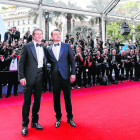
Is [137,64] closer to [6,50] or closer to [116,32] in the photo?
[6,50]

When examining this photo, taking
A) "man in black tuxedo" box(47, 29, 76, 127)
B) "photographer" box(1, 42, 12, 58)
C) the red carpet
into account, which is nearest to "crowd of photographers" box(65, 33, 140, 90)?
"photographer" box(1, 42, 12, 58)

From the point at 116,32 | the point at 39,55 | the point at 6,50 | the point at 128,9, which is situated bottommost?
the point at 39,55

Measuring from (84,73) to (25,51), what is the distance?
475cm

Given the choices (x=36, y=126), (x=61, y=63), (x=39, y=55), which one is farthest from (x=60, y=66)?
(x=36, y=126)

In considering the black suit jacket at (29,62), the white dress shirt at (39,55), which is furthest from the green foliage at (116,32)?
the black suit jacket at (29,62)

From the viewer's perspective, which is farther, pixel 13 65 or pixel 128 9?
pixel 128 9

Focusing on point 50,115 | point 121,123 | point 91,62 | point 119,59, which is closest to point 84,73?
point 91,62

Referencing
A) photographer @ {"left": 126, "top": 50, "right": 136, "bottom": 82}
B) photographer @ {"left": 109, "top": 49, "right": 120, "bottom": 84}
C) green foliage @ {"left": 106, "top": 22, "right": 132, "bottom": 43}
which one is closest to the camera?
photographer @ {"left": 109, "top": 49, "right": 120, "bottom": 84}

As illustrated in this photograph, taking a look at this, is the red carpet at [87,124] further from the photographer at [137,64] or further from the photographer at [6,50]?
the photographer at [137,64]

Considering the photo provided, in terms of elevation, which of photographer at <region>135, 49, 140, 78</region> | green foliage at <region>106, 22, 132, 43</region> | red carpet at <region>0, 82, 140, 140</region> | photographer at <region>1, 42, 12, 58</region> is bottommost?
red carpet at <region>0, 82, 140, 140</region>

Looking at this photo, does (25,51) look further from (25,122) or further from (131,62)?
(131,62)

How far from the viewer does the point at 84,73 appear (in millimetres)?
7289

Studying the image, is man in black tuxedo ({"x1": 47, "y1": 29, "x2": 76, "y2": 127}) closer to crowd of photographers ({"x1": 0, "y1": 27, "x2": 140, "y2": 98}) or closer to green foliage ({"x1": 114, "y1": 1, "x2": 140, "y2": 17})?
crowd of photographers ({"x1": 0, "y1": 27, "x2": 140, "y2": 98})

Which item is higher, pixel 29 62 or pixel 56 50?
pixel 56 50
